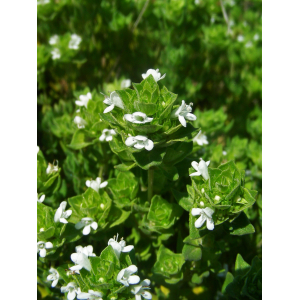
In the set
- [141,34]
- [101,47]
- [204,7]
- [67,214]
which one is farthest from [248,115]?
[67,214]

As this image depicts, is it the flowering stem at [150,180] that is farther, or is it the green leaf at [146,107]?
the flowering stem at [150,180]

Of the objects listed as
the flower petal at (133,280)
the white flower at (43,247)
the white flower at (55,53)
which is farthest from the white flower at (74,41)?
the flower petal at (133,280)

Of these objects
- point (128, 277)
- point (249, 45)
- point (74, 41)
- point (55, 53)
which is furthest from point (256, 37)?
point (128, 277)

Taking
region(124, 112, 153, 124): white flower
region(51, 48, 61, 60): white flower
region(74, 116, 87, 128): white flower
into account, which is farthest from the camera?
region(51, 48, 61, 60): white flower

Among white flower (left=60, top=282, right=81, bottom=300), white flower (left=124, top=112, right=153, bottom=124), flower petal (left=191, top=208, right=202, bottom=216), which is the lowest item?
white flower (left=60, top=282, right=81, bottom=300)

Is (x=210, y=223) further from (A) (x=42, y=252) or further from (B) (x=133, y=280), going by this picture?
(A) (x=42, y=252)

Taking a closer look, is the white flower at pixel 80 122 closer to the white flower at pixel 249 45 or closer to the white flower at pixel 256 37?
the white flower at pixel 249 45

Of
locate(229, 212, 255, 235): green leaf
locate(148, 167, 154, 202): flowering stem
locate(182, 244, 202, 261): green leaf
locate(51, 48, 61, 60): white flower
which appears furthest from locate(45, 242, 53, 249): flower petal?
locate(51, 48, 61, 60): white flower

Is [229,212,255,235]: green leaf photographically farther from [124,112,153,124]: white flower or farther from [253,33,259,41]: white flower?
[253,33,259,41]: white flower
